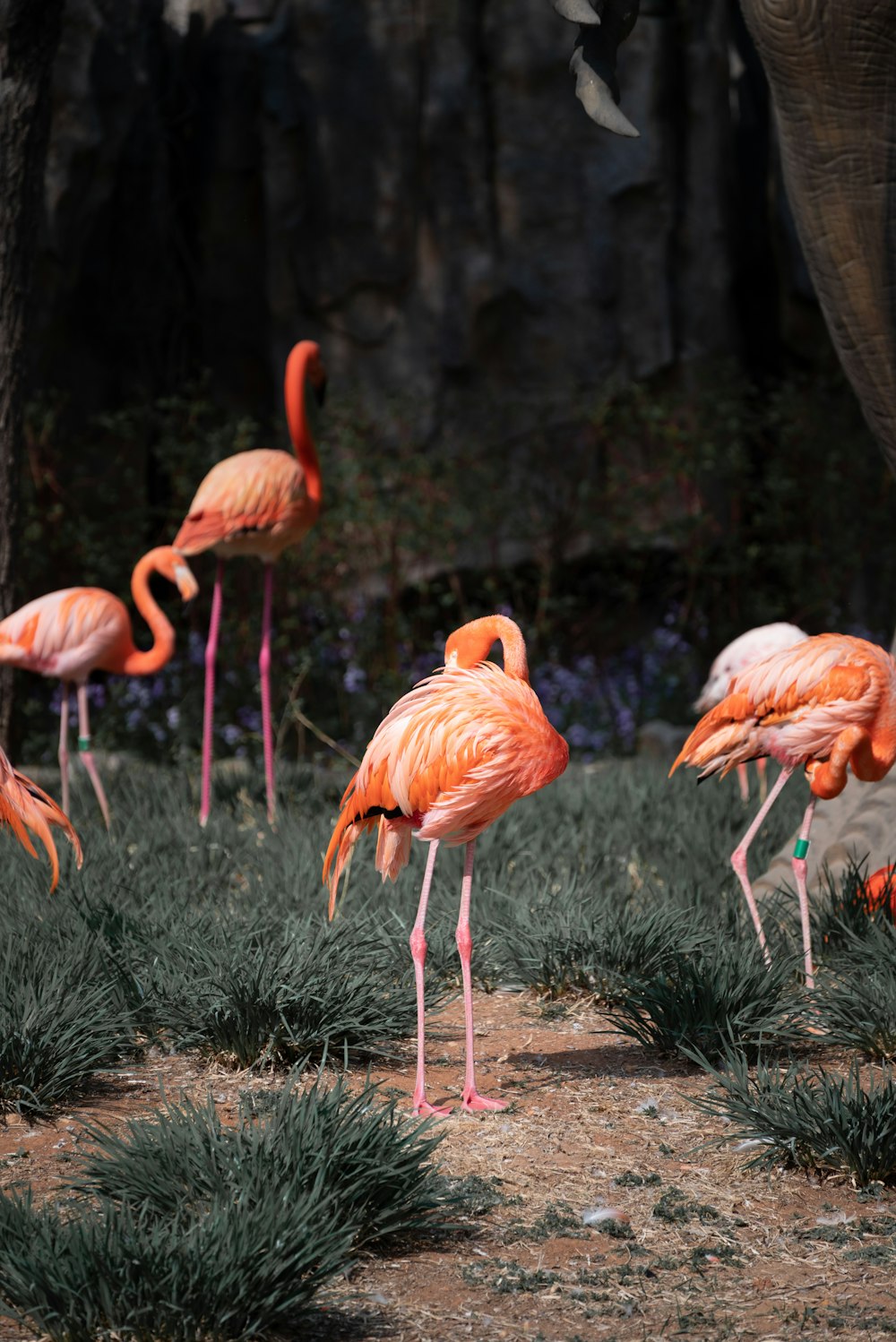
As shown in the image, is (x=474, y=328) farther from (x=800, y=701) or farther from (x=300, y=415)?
(x=800, y=701)

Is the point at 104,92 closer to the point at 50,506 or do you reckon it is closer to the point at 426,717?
the point at 50,506

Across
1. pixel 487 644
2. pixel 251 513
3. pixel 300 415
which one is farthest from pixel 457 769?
pixel 300 415

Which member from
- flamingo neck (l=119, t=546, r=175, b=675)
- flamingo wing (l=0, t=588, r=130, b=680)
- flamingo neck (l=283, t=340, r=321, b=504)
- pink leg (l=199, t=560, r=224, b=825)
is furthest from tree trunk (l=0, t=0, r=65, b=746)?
flamingo neck (l=283, t=340, r=321, b=504)

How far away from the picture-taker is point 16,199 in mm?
5234

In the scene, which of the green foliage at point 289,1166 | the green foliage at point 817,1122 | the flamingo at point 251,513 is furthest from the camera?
the flamingo at point 251,513

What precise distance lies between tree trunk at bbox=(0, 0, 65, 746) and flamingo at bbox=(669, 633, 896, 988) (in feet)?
9.48

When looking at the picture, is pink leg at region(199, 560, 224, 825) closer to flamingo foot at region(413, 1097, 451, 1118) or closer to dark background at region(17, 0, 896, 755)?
flamingo foot at region(413, 1097, 451, 1118)

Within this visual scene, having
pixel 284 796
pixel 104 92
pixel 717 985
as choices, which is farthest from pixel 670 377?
pixel 717 985

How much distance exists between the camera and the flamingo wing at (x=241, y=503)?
5.57 m

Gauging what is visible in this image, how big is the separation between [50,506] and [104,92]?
2.38 metres

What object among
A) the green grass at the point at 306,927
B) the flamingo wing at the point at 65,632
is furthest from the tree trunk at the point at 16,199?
the green grass at the point at 306,927

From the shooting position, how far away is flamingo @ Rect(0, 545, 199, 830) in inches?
202

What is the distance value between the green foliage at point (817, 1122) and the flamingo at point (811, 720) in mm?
713

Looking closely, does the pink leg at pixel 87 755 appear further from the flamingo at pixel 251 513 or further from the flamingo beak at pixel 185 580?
the flamingo beak at pixel 185 580
